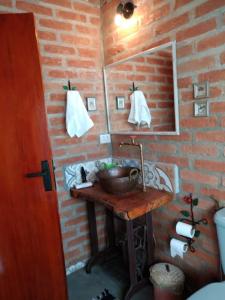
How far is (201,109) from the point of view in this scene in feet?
4.76

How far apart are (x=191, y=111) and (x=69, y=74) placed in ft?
3.37

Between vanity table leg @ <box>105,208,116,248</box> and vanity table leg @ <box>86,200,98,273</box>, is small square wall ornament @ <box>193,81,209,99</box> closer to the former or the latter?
vanity table leg @ <box>86,200,98,273</box>

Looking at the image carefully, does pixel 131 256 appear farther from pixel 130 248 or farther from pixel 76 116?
pixel 76 116

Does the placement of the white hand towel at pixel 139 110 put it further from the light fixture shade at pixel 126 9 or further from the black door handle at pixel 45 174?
the black door handle at pixel 45 174

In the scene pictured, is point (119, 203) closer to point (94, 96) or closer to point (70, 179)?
point (70, 179)

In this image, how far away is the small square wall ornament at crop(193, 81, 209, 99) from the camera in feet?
4.60

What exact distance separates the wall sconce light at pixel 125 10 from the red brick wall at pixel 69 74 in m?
0.27

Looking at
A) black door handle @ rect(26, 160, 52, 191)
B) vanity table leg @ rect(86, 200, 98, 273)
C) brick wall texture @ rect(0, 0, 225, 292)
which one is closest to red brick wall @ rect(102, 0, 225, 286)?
brick wall texture @ rect(0, 0, 225, 292)

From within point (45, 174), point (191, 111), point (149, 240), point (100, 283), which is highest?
point (191, 111)

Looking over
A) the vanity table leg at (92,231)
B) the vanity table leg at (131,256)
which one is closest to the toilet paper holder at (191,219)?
the vanity table leg at (131,256)

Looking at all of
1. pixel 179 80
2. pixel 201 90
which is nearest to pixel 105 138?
pixel 179 80

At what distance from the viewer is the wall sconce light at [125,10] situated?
1778 millimetres

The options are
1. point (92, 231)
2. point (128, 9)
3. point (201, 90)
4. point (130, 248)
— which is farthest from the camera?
point (92, 231)

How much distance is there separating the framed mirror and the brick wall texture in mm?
57
